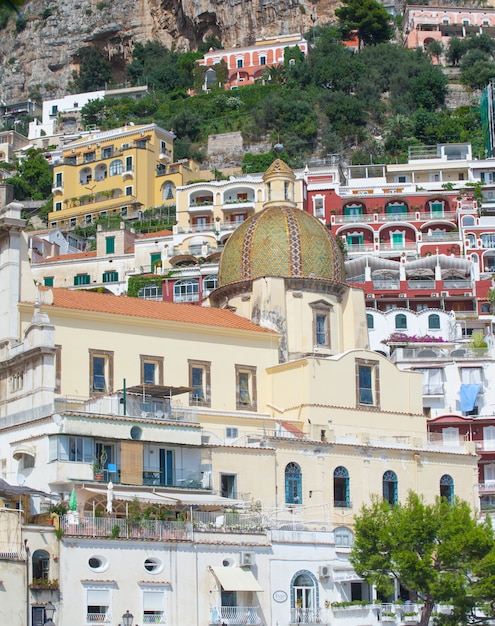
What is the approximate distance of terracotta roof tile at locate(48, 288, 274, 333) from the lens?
48656 millimetres

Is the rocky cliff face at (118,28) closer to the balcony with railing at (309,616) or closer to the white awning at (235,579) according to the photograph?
the balcony with railing at (309,616)

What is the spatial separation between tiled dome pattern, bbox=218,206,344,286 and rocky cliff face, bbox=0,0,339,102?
8222cm

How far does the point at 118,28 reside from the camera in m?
141

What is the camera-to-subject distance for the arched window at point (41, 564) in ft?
121

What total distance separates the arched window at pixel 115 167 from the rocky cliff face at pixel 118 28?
3595cm

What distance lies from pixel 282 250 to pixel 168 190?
49329 mm

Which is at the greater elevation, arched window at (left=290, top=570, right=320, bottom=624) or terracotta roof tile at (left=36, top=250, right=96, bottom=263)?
terracotta roof tile at (left=36, top=250, right=96, bottom=263)

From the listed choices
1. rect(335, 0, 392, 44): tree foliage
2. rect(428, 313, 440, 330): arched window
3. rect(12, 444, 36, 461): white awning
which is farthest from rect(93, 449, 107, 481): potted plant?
rect(335, 0, 392, 44): tree foliage

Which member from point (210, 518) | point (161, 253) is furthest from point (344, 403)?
point (161, 253)

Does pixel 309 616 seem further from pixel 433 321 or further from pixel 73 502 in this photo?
pixel 433 321

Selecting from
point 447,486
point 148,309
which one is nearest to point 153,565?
point 148,309

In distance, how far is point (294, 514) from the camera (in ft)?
151

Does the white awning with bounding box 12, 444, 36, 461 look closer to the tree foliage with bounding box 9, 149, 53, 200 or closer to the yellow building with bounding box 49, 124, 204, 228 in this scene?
the yellow building with bounding box 49, 124, 204, 228

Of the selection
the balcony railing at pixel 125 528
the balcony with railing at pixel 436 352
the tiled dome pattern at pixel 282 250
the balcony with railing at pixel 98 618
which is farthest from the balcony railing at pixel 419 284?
the balcony with railing at pixel 98 618
